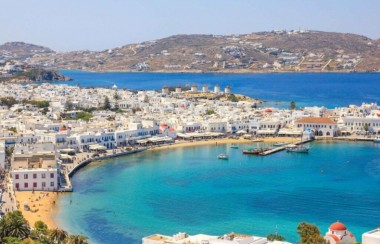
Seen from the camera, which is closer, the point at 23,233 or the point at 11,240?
the point at 11,240

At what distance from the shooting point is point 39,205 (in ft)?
93.4

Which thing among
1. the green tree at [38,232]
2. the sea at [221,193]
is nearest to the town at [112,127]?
the sea at [221,193]

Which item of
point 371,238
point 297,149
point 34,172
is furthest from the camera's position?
point 297,149

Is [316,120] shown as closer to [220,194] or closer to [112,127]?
[112,127]

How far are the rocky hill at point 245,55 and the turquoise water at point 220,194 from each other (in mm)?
117786

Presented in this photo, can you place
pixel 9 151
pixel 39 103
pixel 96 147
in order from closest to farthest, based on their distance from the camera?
pixel 9 151, pixel 96 147, pixel 39 103

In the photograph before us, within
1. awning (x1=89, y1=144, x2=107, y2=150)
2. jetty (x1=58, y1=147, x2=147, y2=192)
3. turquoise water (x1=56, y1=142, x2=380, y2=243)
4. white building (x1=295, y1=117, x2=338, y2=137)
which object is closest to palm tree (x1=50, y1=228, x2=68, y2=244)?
turquoise water (x1=56, y1=142, x2=380, y2=243)

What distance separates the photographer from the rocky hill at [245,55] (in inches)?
6275

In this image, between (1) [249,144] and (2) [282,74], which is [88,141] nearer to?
(1) [249,144]

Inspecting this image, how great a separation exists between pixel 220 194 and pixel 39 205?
8229 millimetres

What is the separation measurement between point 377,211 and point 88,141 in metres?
21.9

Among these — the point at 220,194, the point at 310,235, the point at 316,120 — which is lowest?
the point at 220,194

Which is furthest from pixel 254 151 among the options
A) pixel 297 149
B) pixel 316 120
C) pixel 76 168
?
pixel 76 168

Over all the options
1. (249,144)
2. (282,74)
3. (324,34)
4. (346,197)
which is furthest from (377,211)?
(324,34)
